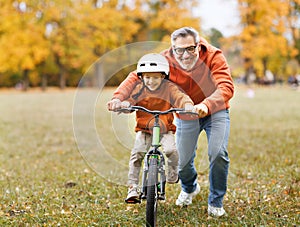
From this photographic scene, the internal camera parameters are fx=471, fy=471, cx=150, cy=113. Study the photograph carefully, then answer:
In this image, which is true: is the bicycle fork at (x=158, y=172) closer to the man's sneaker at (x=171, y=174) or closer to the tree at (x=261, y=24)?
the man's sneaker at (x=171, y=174)

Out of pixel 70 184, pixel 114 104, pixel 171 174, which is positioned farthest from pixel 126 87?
pixel 70 184

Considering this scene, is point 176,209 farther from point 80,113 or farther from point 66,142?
point 66,142

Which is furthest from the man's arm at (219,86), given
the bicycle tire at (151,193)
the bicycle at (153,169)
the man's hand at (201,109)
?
the bicycle tire at (151,193)

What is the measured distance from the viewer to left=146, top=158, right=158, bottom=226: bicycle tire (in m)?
4.11

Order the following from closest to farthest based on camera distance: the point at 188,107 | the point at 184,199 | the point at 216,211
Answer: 1. the point at 188,107
2. the point at 216,211
3. the point at 184,199

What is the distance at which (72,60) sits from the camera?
45188 millimetres

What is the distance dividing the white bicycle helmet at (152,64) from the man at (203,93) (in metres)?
0.22

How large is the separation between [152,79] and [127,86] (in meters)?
0.31

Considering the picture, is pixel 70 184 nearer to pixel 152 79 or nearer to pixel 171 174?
pixel 171 174

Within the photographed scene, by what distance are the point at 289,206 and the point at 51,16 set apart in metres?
38.6

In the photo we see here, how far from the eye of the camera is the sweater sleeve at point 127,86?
4.37 m

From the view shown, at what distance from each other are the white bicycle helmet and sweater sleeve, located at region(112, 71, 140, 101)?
0.60 feet

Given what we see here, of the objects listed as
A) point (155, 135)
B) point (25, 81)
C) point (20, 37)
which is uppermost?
point (20, 37)

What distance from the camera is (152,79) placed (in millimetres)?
4207
